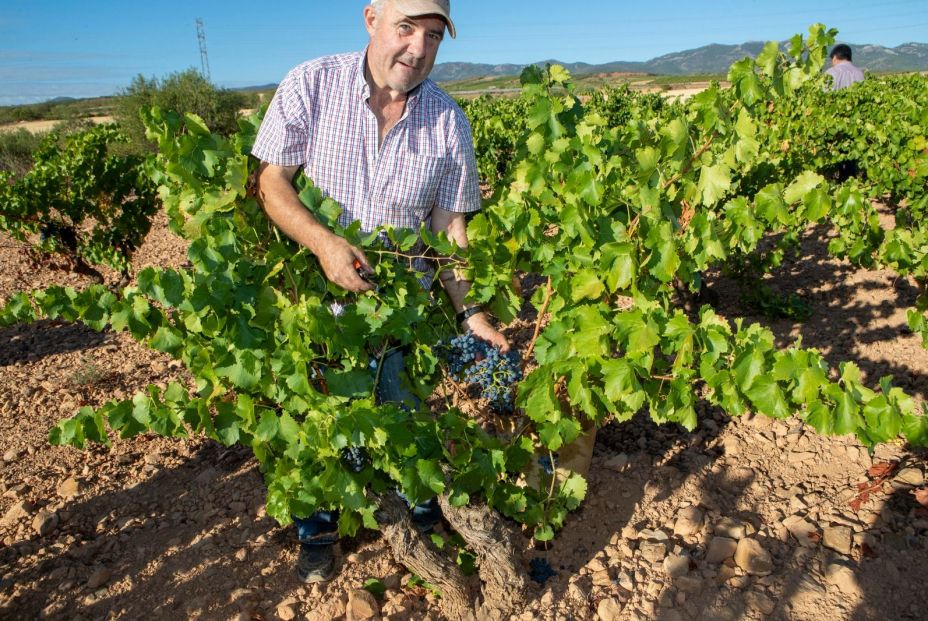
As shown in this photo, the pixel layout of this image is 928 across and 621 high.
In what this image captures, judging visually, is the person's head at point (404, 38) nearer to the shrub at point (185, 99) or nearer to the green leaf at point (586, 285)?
the green leaf at point (586, 285)

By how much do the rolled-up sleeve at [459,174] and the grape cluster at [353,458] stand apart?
1.00 meters

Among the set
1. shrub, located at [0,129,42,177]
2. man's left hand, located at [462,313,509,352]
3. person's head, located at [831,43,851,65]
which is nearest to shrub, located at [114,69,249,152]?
shrub, located at [0,129,42,177]

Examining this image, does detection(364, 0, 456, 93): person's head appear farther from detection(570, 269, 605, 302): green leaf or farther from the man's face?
detection(570, 269, 605, 302): green leaf

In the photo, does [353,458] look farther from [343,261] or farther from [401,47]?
[401,47]

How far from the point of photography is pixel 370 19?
2.30 metres

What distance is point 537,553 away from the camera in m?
2.72

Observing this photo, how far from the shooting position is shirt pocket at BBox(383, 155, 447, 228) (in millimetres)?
2340

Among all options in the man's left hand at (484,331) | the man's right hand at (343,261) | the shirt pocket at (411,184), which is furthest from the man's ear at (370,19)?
the man's left hand at (484,331)

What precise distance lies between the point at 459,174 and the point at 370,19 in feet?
2.08

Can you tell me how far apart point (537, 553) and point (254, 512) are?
4.50ft

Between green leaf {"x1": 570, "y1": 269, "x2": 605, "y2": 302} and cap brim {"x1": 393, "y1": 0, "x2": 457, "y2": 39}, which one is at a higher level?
cap brim {"x1": 393, "y1": 0, "x2": 457, "y2": 39}

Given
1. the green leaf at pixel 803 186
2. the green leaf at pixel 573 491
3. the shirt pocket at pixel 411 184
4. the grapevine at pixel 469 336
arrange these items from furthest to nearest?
1. the green leaf at pixel 573 491
2. the shirt pocket at pixel 411 184
3. the green leaf at pixel 803 186
4. the grapevine at pixel 469 336

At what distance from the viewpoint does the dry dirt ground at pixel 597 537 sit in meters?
2.46

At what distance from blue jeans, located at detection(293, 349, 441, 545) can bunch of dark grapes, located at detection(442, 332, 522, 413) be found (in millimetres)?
242
